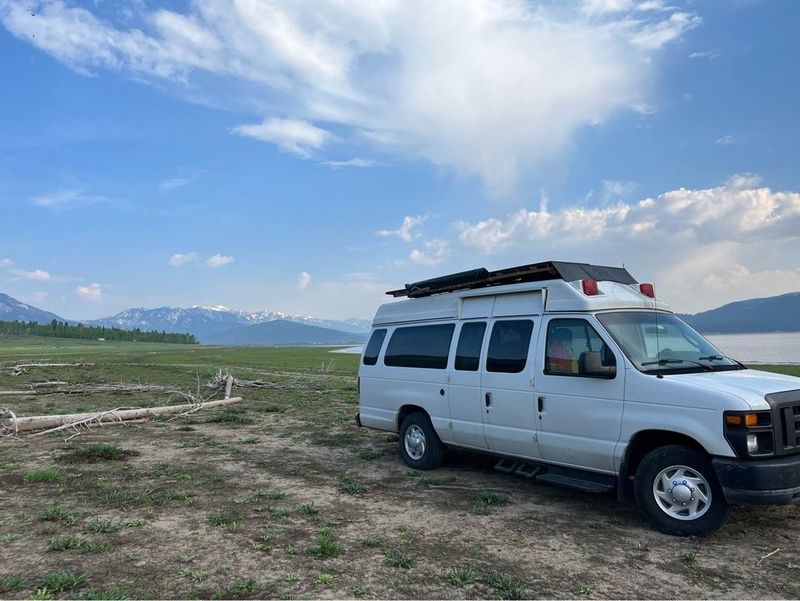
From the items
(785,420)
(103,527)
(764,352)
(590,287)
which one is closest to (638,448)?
(785,420)

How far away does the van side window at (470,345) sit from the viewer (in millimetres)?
7910

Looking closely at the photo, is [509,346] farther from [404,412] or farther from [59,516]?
[59,516]

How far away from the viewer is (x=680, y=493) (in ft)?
18.4

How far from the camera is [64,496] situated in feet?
23.9

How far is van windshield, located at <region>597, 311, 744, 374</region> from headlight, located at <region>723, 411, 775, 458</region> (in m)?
0.93

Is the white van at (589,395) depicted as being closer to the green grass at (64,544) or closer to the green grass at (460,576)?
the green grass at (460,576)

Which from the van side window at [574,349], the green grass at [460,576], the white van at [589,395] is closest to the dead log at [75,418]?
the white van at [589,395]

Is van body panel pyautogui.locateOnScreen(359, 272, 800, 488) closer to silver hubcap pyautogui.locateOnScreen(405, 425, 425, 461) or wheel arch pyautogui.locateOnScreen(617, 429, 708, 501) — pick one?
wheel arch pyautogui.locateOnScreen(617, 429, 708, 501)

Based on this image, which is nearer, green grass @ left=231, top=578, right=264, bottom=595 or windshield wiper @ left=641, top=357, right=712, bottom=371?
green grass @ left=231, top=578, right=264, bottom=595

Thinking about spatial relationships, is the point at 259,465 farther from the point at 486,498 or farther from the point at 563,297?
the point at 563,297

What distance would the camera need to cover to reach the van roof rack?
23.6 feet

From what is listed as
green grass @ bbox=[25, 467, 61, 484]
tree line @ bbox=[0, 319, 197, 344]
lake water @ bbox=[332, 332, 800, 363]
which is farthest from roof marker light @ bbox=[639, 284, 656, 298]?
tree line @ bbox=[0, 319, 197, 344]

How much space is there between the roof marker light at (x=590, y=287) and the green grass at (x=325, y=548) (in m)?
4.04

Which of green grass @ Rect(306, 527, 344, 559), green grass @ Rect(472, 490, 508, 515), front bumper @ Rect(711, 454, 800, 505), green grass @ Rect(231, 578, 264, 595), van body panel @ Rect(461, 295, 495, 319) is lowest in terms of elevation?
→ green grass @ Rect(231, 578, 264, 595)
